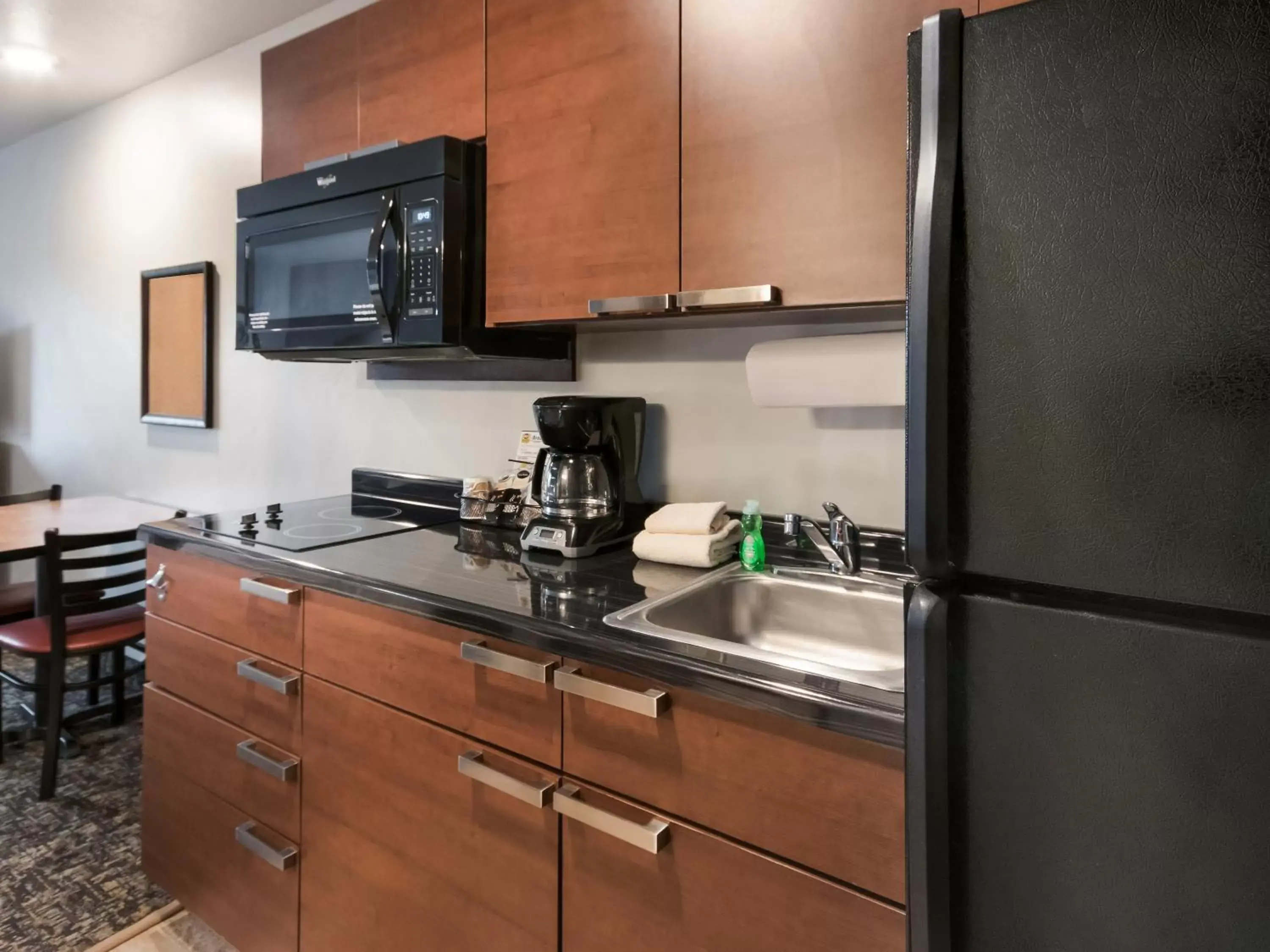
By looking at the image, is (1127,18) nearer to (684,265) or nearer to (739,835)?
(684,265)

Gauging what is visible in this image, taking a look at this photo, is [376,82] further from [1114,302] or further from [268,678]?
[1114,302]

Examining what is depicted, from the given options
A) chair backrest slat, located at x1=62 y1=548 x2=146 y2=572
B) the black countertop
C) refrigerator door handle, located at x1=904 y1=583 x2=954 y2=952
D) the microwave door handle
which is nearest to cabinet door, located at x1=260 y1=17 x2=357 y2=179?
the microwave door handle

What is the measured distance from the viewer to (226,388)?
2887mm

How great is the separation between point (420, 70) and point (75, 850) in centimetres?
223

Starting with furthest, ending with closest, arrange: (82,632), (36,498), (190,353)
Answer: (36,498) → (190,353) → (82,632)

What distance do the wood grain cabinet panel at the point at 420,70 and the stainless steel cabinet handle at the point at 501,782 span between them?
1.27 m

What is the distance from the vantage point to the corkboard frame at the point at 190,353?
2.89 metres

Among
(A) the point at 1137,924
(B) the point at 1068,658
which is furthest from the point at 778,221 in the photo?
(A) the point at 1137,924

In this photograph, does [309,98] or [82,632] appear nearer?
[309,98]

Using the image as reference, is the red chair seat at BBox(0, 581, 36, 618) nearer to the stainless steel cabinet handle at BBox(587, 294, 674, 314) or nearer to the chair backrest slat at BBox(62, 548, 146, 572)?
the chair backrest slat at BBox(62, 548, 146, 572)

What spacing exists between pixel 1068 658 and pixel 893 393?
0.75 m

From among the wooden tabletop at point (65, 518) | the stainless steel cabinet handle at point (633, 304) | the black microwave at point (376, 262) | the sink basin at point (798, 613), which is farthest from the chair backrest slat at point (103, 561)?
the sink basin at point (798, 613)

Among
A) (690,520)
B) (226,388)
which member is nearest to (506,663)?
(690,520)

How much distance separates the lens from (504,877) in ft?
4.01
